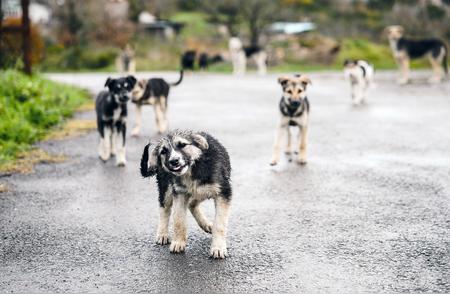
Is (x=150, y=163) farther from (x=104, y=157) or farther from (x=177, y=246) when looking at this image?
(x=104, y=157)

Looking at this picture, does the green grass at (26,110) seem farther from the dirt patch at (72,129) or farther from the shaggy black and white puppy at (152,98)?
the shaggy black and white puppy at (152,98)

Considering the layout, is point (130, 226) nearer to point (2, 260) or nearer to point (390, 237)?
point (2, 260)

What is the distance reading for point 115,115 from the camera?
10094 mm

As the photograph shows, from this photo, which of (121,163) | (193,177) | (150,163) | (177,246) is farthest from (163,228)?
(121,163)

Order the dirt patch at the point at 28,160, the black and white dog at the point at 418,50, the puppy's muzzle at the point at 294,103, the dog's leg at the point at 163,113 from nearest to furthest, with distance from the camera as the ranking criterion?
→ 1. the dirt patch at the point at 28,160
2. the puppy's muzzle at the point at 294,103
3. the dog's leg at the point at 163,113
4. the black and white dog at the point at 418,50

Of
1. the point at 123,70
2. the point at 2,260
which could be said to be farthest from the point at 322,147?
the point at 123,70

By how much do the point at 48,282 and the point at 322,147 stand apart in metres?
7.12

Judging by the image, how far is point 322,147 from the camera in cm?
1126

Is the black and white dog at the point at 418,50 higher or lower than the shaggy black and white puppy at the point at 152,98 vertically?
higher

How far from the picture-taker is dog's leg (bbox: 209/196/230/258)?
545 centimetres

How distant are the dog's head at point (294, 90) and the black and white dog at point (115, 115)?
2558 millimetres

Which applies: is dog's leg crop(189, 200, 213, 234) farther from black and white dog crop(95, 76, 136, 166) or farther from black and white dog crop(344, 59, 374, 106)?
black and white dog crop(344, 59, 374, 106)

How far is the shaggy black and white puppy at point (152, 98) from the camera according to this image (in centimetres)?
1291

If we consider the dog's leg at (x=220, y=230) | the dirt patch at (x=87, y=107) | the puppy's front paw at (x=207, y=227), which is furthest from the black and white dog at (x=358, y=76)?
the dog's leg at (x=220, y=230)
